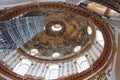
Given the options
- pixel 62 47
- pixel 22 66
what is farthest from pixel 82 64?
pixel 22 66

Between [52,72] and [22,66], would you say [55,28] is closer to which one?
[52,72]

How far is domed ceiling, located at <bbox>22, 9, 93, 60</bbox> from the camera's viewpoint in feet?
48.5

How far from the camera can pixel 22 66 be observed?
14430mm

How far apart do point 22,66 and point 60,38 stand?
8.82 ft

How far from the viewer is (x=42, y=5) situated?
36.2 feet

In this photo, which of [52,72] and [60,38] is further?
[60,38]

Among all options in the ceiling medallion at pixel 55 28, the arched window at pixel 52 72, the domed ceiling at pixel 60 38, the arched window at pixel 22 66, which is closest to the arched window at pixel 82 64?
the domed ceiling at pixel 60 38

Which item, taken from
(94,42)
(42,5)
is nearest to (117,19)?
(42,5)

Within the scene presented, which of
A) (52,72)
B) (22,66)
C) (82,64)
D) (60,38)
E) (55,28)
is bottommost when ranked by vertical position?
(52,72)

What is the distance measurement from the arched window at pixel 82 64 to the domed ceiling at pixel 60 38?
16.7 inches

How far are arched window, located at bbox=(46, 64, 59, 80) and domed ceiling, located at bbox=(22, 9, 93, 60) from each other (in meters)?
0.49

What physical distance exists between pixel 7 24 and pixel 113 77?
518 centimetres

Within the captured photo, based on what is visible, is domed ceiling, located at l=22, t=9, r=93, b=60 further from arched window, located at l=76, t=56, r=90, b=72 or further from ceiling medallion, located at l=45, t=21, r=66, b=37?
arched window, located at l=76, t=56, r=90, b=72

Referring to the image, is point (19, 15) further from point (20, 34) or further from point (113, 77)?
point (113, 77)
